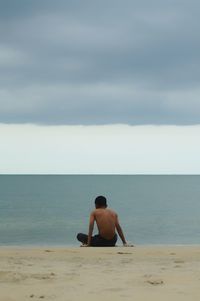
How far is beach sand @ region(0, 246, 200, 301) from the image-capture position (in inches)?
218

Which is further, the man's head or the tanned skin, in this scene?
Result: the man's head

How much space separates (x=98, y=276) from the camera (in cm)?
655

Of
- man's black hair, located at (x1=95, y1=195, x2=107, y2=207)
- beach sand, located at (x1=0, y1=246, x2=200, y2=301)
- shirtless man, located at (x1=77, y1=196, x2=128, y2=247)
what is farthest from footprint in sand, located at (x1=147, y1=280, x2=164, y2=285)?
man's black hair, located at (x1=95, y1=195, x2=107, y2=207)

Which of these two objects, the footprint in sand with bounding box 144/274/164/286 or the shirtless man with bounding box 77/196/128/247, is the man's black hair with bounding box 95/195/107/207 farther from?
the footprint in sand with bounding box 144/274/164/286

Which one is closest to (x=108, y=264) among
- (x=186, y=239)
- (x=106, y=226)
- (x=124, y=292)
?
(x=124, y=292)

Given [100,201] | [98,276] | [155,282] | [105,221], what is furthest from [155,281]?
[100,201]

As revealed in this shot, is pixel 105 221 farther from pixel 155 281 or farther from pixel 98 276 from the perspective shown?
pixel 155 281

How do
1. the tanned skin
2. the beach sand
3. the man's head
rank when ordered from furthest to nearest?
the man's head → the tanned skin → the beach sand

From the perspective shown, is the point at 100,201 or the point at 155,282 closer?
the point at 155,282

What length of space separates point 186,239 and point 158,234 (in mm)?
3839

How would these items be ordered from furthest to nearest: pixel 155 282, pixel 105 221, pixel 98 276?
1. pixel 105 221
2. pixel 98 276
3. pixel 155 282

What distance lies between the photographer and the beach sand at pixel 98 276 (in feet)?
18.2

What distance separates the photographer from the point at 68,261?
27.1 ft

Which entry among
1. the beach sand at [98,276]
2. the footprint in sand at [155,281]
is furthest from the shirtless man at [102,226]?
the footprint in sand at [155,281]
